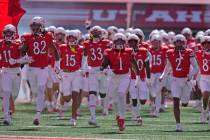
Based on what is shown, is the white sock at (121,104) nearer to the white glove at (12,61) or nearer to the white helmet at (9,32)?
the white glove at (12,61)

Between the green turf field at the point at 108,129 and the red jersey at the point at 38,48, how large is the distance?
136 centimetres

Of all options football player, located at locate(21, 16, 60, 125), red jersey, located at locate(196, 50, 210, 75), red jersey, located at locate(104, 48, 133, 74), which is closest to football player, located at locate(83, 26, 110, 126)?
football player, located at locate(21, 16, 60, 125)

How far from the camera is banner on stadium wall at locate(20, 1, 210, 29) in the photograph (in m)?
38.7

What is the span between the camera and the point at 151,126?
23.0 meters

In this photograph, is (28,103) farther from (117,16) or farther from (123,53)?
(123,53)

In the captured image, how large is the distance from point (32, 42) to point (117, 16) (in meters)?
17.0

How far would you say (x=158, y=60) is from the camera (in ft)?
90.0

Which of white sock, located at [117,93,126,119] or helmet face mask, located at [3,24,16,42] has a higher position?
helmet face mask, located at [3,24,16,42]

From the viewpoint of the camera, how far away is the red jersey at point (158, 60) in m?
27.4

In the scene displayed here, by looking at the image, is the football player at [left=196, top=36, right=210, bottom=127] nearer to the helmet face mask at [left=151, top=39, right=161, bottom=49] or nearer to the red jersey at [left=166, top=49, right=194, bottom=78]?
the red jersey at [left=166, top=49, right=194, bottom=78]

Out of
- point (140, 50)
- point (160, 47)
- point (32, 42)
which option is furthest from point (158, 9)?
point (32, 42)

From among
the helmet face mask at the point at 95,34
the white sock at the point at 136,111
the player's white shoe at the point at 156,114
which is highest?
the helmet face mask at the point at 95,34

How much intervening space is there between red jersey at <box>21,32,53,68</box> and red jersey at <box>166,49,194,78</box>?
8.66ft

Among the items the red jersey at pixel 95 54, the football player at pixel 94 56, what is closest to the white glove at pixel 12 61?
Answer: the football player at pixel 94 56
